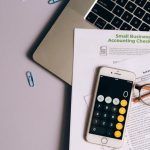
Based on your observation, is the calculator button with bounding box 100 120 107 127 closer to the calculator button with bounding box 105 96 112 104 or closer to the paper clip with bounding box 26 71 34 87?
the calculator button with bounding box 105 96 112 104

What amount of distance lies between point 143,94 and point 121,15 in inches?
5.6

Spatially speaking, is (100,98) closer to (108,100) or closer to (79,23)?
(108,100)

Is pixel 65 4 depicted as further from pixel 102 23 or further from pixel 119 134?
pixel 119 134

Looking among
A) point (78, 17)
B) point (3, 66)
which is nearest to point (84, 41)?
point (78, 17)

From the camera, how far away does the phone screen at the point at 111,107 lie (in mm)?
764

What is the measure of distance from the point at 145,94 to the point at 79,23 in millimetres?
169

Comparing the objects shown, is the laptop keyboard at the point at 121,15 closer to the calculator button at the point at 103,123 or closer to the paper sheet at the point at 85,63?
the paper sheet at the point at 85,63

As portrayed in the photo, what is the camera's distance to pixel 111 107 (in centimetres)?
77

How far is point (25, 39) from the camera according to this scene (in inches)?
31.6

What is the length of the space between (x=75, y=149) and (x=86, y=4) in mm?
254

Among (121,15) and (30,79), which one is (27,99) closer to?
(30,79)

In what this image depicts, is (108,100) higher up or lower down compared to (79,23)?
lower down

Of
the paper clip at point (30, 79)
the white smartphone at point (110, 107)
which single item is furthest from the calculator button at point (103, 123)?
the paper clip at point (30, 79)

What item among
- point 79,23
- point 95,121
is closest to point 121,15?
point 79,23
